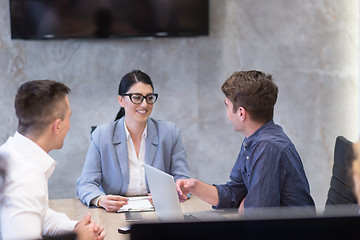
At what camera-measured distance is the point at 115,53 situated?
3961 millimetres

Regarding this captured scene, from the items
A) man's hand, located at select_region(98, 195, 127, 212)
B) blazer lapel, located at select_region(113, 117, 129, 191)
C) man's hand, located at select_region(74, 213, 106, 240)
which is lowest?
man's hand, located at select_region(98, 195, 127, 212)

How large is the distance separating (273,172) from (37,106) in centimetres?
90

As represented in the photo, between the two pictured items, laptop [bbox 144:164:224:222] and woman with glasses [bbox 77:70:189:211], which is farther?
woman with glasses [bbox 77:70:189:211]

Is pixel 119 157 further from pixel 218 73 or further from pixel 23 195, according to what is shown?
pixel 218 73

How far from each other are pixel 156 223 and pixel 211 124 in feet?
10.6

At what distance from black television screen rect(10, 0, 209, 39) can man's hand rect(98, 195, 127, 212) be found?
1.83 m

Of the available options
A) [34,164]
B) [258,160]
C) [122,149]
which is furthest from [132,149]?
[34,164]

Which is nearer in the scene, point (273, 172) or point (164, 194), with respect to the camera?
point (273, 172)

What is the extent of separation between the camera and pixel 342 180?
7.68 feet

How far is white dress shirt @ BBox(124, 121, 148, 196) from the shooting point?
2.67m

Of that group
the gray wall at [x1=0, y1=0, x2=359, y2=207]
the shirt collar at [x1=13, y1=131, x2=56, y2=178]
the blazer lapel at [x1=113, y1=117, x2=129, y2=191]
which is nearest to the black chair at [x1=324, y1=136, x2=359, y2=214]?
the blazer lapel at [x1=113, y1=117, x2=129, y2=191]

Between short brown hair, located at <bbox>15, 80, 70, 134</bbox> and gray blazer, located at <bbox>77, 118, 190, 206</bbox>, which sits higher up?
short brown hair, located at <bbox>15, 80, 70, 134</bbox>

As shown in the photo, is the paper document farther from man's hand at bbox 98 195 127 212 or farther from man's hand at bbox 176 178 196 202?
man's hand at bbox 176 178 196 202

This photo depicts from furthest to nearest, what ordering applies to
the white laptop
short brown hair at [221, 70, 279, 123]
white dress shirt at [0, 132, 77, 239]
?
short brown hair at [221, 70, 279, 123]
the white laptop
white dress shirt at [0, 132, 77, 239]
